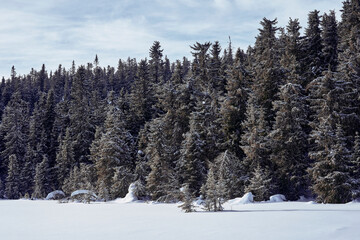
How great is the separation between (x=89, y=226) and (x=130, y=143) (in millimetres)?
31537

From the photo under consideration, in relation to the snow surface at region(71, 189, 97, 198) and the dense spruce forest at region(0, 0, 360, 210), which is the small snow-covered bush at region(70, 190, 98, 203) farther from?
the dense spruce forest at region(0, 0, 360, 210)

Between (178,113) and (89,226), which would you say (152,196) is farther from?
(89,226)

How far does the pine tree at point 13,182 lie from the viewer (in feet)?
192

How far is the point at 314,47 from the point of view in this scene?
41.1m

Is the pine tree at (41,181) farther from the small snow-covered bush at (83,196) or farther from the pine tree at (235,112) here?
the pine tree at (235,112)

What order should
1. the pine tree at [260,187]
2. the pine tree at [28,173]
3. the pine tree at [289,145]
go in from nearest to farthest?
the pine tree at [260,187] < the pine tree at [289,145] < the pine tree at [28,173]

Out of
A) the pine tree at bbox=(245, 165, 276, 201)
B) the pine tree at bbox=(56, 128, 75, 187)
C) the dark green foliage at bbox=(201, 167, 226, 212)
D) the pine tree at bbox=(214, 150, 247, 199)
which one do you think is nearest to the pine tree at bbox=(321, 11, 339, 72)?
the pine tree at bbox=(214, 150, 247, 199)

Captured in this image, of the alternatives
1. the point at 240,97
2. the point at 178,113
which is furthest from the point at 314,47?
the point at 178,113

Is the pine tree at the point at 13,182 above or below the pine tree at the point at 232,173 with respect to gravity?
below

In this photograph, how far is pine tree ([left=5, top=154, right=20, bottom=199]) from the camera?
58625 mm

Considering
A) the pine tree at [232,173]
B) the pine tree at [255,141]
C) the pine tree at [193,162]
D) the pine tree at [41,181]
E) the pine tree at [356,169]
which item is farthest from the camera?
the pine tree at [41,181]

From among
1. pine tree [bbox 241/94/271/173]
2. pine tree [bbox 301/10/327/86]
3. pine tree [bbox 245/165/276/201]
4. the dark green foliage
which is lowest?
pine tree [bbox 245/165/276/201]

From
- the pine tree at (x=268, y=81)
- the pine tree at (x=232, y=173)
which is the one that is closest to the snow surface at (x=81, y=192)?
the pine tree at (x=232, y=173)

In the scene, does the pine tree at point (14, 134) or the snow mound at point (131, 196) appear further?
the pine tree at point (14, 134)
